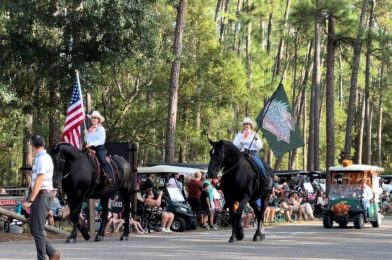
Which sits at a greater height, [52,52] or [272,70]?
[272,70]

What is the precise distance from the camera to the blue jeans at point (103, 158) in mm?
19234

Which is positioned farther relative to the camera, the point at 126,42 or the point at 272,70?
the point at 272,70

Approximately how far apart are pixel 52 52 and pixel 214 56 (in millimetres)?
21734

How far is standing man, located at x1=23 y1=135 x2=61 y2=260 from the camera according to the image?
12.2m

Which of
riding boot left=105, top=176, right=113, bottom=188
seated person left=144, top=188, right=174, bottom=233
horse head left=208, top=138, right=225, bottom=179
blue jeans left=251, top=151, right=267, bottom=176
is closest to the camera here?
horse head left=208, top=138, right=225, bottom=179

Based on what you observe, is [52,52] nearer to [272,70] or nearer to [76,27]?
[76,27]

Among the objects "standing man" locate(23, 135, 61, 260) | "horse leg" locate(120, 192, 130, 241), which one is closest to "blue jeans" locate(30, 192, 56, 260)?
"standing man" locate(23, 135, 61, 260)

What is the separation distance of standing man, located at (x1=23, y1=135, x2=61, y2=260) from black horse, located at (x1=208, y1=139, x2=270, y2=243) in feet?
22.8

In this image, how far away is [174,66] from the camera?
36094mm

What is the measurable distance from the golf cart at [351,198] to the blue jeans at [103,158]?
34.3 ft

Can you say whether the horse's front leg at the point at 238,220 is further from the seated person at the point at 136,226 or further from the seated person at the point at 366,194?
the seated person at the point at 366,194

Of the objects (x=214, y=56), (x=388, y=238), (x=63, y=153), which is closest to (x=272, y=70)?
(x=214, y=56)

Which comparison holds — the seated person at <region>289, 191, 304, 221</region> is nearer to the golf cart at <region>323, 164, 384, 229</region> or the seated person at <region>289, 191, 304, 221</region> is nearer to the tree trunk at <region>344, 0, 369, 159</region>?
the golf cart at <region>323, 164, 384, 229</region>

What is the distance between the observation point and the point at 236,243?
1917cm
